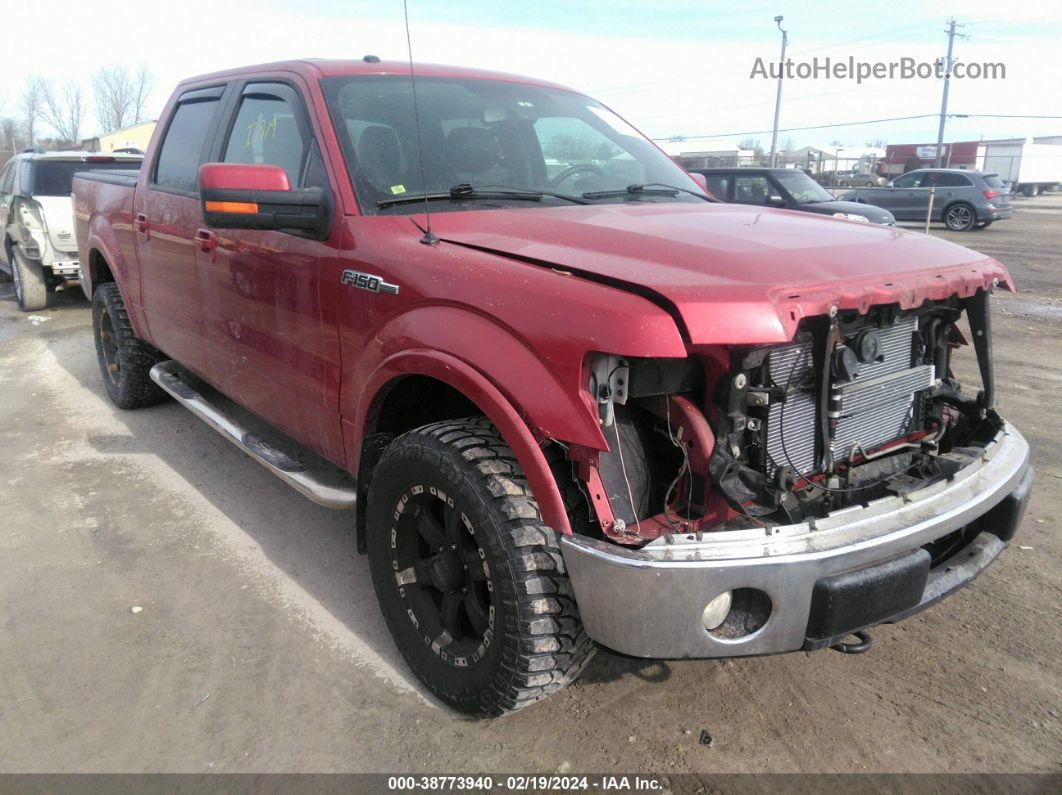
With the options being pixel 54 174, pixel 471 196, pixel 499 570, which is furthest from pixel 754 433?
pixel 54 174

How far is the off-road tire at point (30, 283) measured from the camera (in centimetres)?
980

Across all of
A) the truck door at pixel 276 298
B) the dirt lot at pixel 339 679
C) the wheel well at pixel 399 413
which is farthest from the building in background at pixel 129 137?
the wheel well at pixel 399 413

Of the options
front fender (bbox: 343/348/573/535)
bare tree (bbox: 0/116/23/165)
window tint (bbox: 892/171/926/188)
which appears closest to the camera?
front fender (bbox: 343/348/573/535)

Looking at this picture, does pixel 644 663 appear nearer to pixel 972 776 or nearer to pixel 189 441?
pixel 972 776

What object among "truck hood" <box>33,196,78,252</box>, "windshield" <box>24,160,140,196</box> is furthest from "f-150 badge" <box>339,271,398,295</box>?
"windshield" <box>24,160,140,196</box>

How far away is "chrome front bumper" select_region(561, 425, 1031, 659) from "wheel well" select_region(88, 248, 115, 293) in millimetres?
4880

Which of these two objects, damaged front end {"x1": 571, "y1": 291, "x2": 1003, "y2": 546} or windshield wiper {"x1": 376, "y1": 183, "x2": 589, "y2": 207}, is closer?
damaged front end {"x1": 571, "y1": 291, "x2": 1003, "y2": 546}

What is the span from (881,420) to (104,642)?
9.55ft

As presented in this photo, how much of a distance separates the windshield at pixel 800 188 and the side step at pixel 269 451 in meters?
10.6

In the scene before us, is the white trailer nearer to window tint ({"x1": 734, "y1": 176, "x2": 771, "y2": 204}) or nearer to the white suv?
window tint ({"x1": 734, "y1": 176, "x2": 771, "y2": 204})

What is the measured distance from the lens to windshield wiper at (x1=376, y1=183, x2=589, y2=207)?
2.96 meters

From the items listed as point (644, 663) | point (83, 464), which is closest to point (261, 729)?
point (644, 663)

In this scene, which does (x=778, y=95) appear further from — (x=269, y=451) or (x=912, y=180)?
(x=269, y=451)

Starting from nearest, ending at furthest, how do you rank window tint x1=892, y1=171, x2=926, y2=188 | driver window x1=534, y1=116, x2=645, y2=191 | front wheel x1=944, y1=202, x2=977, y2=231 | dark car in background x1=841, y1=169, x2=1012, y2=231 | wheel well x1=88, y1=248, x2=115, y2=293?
driver window x1=534, y1=116, x2=645, y2=191
wheel well x1=88, y1=248, x2=115, y2=293
dark car in background x1=841, y1=169, x2=1012, y2=231
front wheel x1=944, y1=202, x2=977, y2=231
window tint x1=892, y1=171, x2=926, y2=188
